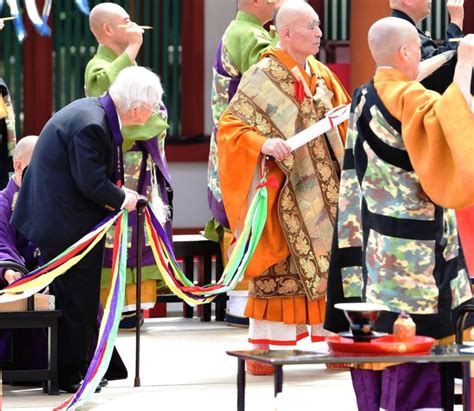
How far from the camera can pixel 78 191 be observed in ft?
19.7

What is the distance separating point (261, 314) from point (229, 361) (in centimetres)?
45

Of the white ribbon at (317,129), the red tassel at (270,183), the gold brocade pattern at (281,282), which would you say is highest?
the white ribbon at (317,129)

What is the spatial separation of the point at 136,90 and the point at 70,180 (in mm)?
447

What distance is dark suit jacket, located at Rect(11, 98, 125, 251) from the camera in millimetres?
5918

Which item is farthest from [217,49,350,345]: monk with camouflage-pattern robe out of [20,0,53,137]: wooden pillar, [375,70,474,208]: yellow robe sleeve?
[20,0,53,137]: wooden pillar

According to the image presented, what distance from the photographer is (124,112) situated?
239 inches

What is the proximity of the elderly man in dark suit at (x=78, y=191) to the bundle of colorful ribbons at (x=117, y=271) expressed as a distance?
9cm

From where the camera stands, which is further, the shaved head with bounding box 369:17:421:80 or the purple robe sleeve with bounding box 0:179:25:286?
the purple robe sleeve with bounding box 0:179:25:286

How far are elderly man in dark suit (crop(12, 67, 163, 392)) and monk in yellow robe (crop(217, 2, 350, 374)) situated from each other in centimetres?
61

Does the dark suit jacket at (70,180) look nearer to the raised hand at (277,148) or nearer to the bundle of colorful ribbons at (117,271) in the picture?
the bundle of colorful ribbons at (117,271)

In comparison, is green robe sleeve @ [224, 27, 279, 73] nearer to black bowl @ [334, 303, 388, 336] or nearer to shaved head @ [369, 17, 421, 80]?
shaved head @ [369, 17, 421, 80]

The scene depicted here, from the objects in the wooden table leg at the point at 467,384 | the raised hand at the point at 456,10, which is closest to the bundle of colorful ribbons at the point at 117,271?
the raised hand at the point at 456,10

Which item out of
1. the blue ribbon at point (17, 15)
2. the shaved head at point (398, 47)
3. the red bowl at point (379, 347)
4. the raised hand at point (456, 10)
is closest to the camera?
the red bowl at point (379, 347)

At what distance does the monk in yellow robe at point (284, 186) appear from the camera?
653 centimetres
